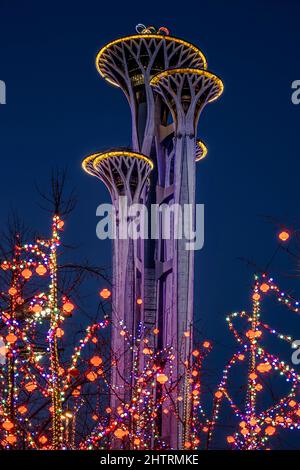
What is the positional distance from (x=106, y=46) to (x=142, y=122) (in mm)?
4283

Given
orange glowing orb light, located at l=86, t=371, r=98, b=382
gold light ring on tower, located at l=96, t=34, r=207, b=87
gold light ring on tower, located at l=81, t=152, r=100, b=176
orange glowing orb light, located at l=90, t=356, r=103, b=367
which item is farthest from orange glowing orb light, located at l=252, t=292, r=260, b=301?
gold light ring on tower, located at l=96, t=34, r=207, b=87

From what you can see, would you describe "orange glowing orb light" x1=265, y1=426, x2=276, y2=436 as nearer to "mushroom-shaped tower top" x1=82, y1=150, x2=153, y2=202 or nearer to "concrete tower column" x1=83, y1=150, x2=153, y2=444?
"concrete tower column" x1=83, y1=150, x2=153, y2=444

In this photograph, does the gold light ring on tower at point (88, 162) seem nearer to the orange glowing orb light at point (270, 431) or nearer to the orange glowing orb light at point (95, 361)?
the orange glowing orb light at point (270, 431)

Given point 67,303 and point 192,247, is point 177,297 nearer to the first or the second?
point 192,247

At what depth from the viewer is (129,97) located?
27219 millimetres

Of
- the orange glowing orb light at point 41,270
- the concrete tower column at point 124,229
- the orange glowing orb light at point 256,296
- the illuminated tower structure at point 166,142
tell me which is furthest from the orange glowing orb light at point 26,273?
the concrete tower column at point 124,229

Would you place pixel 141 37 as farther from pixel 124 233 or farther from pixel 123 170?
pixel 124 233

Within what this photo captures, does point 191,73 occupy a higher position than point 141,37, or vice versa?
point 141,37

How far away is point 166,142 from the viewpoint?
30391 mm

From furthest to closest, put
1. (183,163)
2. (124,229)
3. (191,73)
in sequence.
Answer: (124,229) < (183,163) < (191,73)

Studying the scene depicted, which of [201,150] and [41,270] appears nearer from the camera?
[41,270]

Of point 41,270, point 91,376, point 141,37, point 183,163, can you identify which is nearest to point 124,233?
point 183,163

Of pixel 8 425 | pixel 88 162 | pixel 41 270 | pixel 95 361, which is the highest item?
pixel 88 162

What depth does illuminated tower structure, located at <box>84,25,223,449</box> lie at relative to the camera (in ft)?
77.5
